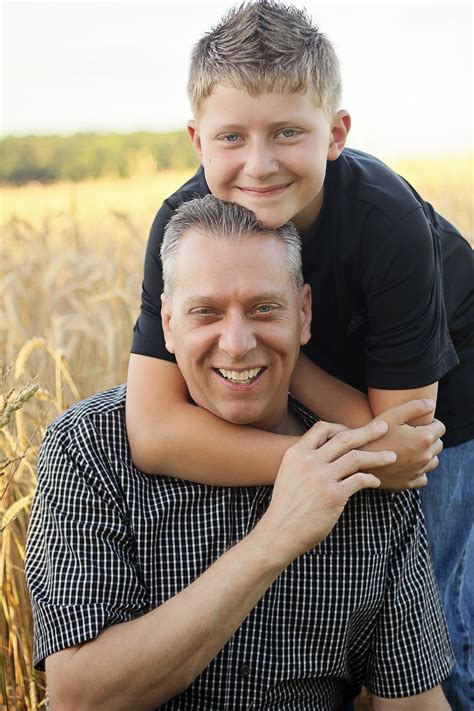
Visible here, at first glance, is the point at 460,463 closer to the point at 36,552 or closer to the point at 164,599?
the point at 164,599

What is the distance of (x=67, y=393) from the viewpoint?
4.69 m

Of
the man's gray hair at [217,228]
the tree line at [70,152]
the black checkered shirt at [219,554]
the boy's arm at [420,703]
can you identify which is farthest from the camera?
the tree line at [70,152]

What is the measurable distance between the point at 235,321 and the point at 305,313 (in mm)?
301

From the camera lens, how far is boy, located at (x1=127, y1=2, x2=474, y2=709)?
101 inches

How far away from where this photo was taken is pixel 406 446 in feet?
8.86

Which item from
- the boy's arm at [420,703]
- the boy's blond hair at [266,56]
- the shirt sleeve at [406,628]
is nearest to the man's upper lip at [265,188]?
the boy's blond hair at [266,56]

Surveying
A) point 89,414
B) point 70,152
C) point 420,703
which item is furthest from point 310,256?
point 70,152

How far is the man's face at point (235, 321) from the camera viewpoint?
2609mm

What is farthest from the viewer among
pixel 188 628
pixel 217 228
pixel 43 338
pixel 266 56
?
pixel 43 338

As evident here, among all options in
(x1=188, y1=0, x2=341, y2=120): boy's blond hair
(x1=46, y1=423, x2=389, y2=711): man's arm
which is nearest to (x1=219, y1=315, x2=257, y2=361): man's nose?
(x1=46, y1=423, x2=389, y2=711): man's arm

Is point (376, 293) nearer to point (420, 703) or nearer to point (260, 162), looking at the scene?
point (260, 162)

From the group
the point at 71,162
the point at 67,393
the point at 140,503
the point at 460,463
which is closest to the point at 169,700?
the point at 140,503

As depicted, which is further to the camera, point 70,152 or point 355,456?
point 70,152

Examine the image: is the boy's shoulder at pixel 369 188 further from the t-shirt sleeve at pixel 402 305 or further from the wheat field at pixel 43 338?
the wheat field at pixel 43 338
